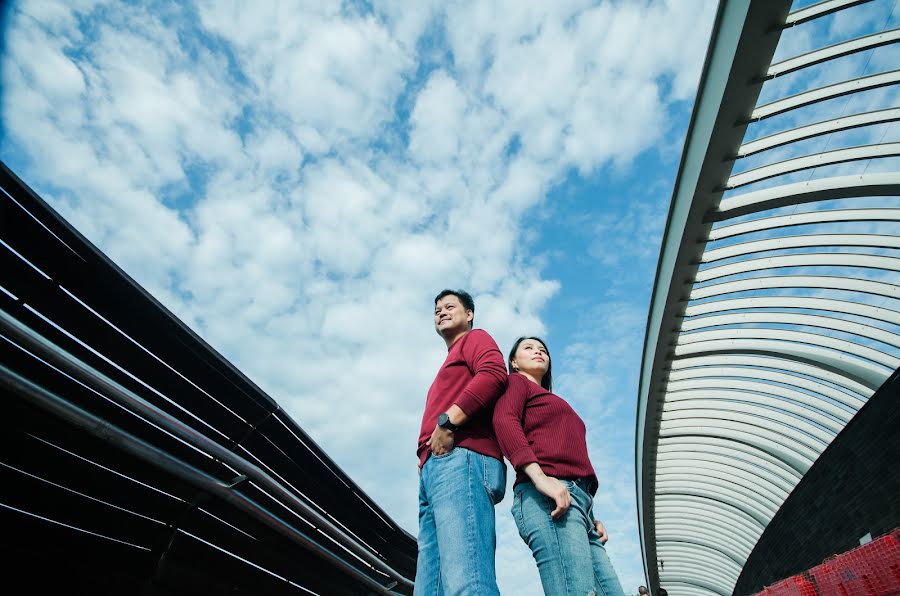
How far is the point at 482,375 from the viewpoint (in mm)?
2600

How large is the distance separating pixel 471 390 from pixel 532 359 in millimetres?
988

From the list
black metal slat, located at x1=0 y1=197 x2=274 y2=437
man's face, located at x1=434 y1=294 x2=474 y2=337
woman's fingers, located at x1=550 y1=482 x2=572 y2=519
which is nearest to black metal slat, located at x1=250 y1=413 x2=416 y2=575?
black metal slat, located at x1=0 y1=197 x2=274 y2=437

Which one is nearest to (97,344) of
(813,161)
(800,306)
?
(813,161)

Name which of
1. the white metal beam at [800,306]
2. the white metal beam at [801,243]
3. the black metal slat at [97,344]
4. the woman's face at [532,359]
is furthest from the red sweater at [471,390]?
the white metal beam at [800,306]

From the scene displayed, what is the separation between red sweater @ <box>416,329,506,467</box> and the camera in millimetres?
2520

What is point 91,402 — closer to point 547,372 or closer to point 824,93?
point 547,372

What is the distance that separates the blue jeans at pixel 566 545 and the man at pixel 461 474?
278 millimetres

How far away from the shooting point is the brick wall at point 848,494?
9.26 metres

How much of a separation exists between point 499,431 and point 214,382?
1735 mm

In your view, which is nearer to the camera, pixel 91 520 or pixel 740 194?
pixel 91 520

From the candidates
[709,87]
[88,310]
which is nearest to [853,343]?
[709,87]

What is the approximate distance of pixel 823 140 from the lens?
7332mm

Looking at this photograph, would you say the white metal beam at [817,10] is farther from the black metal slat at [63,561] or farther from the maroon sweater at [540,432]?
the black metal slat at [63,561]

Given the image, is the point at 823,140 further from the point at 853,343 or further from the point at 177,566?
the point at 177,566
